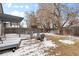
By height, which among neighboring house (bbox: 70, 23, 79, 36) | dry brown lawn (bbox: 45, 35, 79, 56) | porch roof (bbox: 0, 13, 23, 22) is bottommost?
dry brown lawn (bbox: 45, 35, 79, 56)

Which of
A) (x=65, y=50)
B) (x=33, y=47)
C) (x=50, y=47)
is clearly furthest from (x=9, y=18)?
(x=65, y=50)

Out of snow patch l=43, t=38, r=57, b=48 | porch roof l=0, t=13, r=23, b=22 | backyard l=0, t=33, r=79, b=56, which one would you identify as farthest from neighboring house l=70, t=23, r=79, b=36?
porch roof l=0, t=13, r=23, b=22

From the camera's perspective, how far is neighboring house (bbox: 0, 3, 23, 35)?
6.67 feet

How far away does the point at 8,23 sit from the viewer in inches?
80.8

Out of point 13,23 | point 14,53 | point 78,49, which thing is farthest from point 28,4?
point 78,49

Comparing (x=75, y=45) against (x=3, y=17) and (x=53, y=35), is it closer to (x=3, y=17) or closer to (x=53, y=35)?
(x=53, y=35)

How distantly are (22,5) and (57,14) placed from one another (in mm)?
376

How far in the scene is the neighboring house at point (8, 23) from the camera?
2.03 m

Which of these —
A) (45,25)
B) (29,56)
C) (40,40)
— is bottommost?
(29,56)

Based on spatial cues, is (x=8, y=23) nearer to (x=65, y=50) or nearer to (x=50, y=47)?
(x=50, y=47)

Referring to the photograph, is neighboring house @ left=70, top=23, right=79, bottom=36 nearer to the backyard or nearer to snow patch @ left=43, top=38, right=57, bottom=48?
the backyard

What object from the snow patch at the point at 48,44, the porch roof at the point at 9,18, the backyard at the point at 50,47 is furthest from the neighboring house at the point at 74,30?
the porch roof at the point at 9,18

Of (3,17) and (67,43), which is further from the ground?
(3,17)

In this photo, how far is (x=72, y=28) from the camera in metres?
2.05
